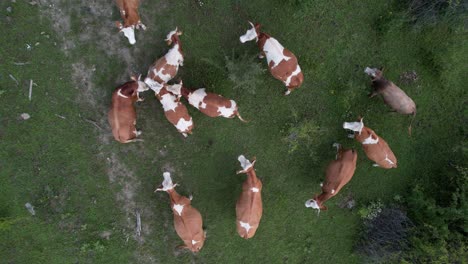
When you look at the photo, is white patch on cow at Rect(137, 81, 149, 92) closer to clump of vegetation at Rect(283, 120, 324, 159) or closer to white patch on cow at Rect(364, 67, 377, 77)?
clump of vegetation at Rect(283, 120, 324, 159)

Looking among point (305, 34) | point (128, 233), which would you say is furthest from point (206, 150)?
point (305, 34)

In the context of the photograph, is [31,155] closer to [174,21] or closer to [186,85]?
[186,85]

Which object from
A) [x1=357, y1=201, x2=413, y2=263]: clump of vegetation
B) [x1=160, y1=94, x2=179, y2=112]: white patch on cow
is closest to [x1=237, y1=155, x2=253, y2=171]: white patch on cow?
[x1=160, y1=94, x2=179, y2=112]: white patch on cow

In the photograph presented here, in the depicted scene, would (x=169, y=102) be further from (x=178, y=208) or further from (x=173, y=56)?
(x=178, y=208)

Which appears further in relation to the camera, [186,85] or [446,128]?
[446,128]

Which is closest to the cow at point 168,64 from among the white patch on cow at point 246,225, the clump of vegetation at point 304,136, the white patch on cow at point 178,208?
the white patch on cow at point 178,208
